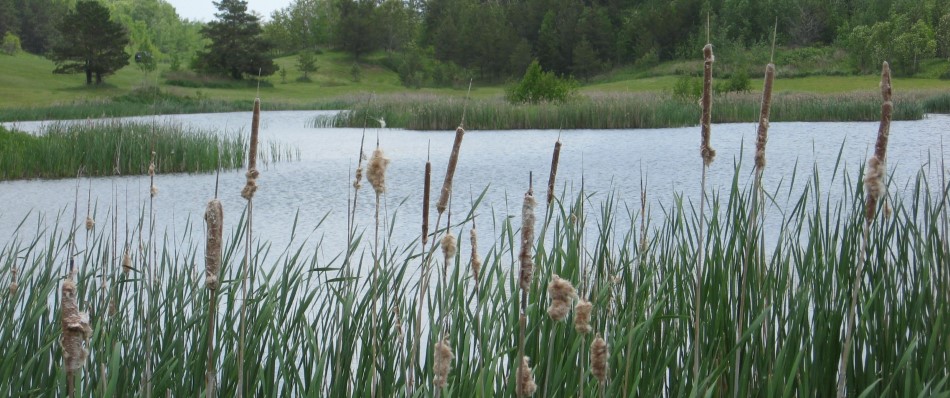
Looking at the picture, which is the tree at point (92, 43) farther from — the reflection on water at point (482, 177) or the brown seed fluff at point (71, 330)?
the brown seed fluff at point (71, 330)

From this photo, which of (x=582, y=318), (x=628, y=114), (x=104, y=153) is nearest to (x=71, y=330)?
(x=582, y=318)

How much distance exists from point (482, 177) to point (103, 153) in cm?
307

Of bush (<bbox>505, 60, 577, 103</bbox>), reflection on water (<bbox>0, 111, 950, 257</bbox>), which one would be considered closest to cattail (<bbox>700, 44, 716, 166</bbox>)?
reflection on water (<bbox>0, 111, 950, 257</bbox>)

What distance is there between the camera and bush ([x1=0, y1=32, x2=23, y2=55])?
35269 mm

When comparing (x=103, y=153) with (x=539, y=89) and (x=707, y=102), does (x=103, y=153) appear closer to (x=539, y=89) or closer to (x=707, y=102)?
(x=707, y=102)

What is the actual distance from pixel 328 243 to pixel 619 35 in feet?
128

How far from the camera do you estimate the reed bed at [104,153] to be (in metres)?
6.81

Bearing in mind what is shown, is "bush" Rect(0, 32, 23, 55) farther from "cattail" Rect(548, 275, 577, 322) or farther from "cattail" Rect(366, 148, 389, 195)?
"cattail" Rect(548, 275, 577, 322)

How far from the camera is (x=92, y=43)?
28.7m

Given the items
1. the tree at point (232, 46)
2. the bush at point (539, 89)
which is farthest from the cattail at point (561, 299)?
the tree at point (232, 46)

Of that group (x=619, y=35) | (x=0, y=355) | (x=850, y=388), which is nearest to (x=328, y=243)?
(x=0, y=355)

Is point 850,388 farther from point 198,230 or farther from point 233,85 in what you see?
point 233,85

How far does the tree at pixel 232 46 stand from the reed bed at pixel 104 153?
1012 inches

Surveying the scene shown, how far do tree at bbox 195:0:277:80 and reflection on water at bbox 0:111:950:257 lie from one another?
2428 cm
